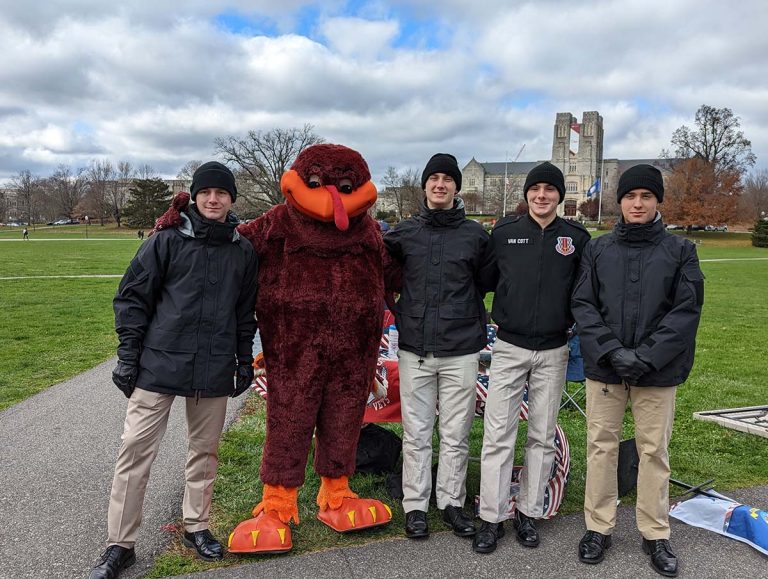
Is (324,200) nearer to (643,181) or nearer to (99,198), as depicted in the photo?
(643,181)

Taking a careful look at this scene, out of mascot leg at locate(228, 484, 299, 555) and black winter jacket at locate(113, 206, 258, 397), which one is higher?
black winter jacket at locate(113, 206, 258, 397)

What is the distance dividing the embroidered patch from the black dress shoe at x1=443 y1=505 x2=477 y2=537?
168cm

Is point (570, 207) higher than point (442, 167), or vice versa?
point (570, 207)

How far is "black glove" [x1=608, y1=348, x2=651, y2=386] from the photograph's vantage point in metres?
2.96

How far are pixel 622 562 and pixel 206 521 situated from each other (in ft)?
7.61

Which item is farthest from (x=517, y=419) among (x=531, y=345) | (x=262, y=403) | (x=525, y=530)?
(x=262, y=403)

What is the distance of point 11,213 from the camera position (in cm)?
9575

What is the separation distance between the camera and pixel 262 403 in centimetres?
608

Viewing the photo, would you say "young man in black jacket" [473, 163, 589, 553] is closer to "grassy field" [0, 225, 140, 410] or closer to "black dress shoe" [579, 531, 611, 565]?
"black dress shoe" [579, 531, 611, 565]

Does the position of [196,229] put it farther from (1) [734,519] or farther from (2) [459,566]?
(1) [734,519]

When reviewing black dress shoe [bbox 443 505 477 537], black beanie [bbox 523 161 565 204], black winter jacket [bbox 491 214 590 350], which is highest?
black beanie [bbox 523 161 565 204]

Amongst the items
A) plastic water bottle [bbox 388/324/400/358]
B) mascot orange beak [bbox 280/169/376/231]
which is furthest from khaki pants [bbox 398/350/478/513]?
plastic water bottle [bbox 388/324/400/358]

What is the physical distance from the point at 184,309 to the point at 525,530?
7.60ft

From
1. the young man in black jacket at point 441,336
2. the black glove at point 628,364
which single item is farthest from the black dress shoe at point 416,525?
the black glove at point 628,364
